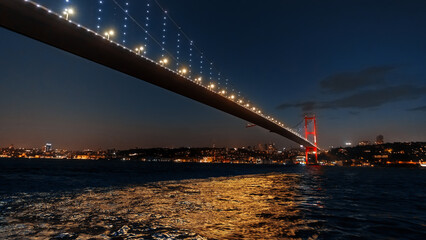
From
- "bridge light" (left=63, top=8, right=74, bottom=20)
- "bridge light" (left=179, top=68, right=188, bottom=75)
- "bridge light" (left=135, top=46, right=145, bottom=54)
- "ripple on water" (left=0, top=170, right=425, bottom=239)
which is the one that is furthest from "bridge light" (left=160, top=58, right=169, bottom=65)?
"ripple on water" (left=0, top=170, right=425, bottom=239)

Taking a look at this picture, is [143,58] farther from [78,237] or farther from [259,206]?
[78,237]

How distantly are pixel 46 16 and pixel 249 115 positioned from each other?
100 ft

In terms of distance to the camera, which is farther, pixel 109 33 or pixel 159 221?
pixel 109 33

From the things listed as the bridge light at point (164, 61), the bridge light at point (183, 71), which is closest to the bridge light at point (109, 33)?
the bridge light at point (164, 61)

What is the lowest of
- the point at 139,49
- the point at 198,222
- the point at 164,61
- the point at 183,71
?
the point at 198,222

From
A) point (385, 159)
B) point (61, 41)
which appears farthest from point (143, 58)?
point (385, 159)

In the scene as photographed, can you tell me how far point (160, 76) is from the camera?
25438 mm

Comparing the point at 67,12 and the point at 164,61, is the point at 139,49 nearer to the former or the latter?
the point at 164,61

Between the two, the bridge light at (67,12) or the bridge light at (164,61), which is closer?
the bridge light at (67,12)

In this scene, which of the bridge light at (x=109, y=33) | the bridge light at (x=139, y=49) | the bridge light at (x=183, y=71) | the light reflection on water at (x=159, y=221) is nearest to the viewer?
the light reflection on water at (x=159, y=221)

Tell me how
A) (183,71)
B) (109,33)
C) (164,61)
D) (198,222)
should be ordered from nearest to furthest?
(198,222)
(109,33)
(164,61)
(183,71)

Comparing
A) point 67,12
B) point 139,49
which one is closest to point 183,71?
point 139,49

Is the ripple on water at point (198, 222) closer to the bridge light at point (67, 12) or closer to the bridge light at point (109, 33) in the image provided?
the bridge light at point (67, 12)

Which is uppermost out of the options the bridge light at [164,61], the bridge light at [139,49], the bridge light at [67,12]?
the bridge light at [164,61]
